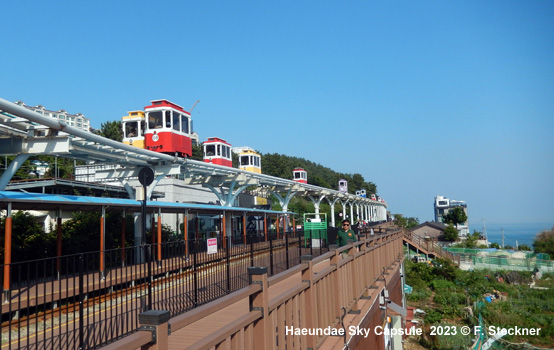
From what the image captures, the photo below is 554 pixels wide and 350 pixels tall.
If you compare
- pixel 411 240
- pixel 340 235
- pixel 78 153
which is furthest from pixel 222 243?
pixel 411 240

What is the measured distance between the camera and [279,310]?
12.3ft

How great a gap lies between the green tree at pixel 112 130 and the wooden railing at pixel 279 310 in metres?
51.3

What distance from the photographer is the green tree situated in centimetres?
5416

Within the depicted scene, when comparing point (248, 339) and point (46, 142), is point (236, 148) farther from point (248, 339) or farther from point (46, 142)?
point (248, 339)

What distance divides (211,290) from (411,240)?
33.6m

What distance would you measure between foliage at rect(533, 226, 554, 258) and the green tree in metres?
58.3

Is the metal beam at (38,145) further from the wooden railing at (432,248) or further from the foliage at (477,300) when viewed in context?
the wooden railing at (432,248)

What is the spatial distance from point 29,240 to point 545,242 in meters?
64.2

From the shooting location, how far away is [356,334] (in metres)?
6.25

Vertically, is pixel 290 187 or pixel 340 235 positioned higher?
pixel 290 187

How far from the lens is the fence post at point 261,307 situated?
10.7ft

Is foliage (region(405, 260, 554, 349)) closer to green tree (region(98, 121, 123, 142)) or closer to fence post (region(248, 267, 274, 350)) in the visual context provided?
fence post (region(248, 267, 274, 350))

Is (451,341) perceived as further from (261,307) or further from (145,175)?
(261,307)

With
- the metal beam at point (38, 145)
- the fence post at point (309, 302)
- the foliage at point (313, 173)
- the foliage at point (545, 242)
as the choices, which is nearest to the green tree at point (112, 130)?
the metal beam at point (38, 145)
